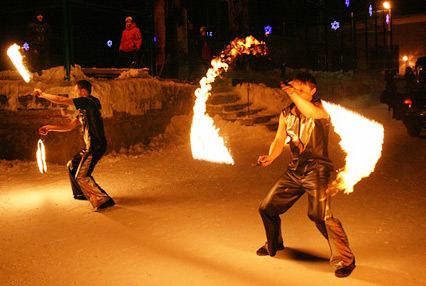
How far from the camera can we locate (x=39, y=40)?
1376cm

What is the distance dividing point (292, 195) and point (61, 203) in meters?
4.29

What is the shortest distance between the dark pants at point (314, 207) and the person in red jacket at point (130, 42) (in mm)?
10622

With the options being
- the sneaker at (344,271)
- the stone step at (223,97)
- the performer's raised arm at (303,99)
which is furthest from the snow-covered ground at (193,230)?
the stone step at (223,97)

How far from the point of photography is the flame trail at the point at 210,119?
12.1 m

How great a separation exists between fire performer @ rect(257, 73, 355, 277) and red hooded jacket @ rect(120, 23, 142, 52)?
34.1 feet

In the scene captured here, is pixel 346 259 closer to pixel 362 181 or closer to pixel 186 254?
pixel 186 254

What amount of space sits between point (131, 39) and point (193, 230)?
9.65 metres

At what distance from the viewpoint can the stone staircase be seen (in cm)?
1552

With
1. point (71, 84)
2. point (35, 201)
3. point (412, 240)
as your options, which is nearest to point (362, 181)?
point (412, 240)

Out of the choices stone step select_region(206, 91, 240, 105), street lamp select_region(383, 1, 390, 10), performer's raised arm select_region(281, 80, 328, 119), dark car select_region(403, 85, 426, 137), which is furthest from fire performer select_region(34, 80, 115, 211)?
street lamp select_region(383, 1, 390, 10)

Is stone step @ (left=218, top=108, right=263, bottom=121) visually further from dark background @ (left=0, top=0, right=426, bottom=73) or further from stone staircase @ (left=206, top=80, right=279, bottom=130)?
dark background @ (left=0, top=0, right=426, bottom=73)

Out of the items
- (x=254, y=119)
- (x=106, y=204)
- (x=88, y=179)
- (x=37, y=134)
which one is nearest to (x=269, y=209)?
(x=106, y=204)

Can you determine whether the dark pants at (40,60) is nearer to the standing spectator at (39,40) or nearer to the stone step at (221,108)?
the standing spectator at (39,40)

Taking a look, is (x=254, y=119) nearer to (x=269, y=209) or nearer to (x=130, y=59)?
(x=130, y=59)
